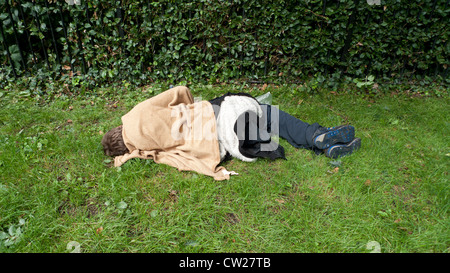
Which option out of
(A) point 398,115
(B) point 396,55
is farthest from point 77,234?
(B) point 396,55

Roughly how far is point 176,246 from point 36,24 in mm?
3969

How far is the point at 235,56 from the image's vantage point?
171 inches

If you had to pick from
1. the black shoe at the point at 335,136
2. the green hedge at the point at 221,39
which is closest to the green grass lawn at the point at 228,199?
the black shoe at the point at 335,136

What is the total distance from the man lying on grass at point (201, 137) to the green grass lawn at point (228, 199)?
0.11 m

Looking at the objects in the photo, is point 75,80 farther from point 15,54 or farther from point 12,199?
point 12,199

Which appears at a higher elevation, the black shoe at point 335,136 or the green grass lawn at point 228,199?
the black shoe at point 335,136

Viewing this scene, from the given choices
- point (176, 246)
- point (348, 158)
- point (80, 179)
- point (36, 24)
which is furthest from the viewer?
point (36, 24)

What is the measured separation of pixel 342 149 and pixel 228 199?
1281 millimetres

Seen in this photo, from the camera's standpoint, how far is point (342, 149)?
2.85m

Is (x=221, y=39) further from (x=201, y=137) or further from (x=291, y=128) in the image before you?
(x=201, y=137)

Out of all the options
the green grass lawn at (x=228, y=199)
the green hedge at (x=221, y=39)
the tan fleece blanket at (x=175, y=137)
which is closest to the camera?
the green grass lawn at (x=228, y=199)

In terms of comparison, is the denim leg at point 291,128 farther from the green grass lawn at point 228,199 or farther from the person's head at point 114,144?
the person's head at point 114,144

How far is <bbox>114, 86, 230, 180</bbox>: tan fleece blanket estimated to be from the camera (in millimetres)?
2744

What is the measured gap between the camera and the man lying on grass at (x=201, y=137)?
275 centimetres
